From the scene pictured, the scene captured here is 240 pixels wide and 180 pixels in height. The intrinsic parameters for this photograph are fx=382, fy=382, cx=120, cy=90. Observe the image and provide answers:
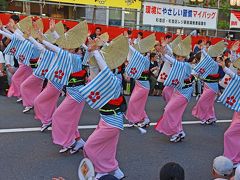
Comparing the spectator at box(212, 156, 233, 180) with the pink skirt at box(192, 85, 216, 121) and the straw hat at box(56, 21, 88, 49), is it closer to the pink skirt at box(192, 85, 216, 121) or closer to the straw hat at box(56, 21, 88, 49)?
the straw hat at box(56, 21, 88, 49)

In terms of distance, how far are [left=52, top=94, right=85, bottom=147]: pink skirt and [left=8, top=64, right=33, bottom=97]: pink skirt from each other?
3.11 m

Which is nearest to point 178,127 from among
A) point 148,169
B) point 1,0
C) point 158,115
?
point 148,169

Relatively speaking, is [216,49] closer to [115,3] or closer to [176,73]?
[176,73]


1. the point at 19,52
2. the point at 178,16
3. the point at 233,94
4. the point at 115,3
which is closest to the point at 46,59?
the point at 19,52

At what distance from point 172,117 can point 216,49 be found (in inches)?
68.3

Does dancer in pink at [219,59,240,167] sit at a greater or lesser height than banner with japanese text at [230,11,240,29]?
lesser

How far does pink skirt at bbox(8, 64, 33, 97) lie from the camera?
8359mm

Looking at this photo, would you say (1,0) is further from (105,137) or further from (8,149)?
(105,137)

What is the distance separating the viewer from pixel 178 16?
1336 centimetres

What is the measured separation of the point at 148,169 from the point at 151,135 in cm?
191

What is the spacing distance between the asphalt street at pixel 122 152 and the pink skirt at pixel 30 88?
288mm

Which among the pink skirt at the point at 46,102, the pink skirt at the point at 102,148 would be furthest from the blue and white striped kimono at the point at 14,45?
the pink skirt at the point at 102,148

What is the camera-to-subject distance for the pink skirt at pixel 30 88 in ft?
25.8

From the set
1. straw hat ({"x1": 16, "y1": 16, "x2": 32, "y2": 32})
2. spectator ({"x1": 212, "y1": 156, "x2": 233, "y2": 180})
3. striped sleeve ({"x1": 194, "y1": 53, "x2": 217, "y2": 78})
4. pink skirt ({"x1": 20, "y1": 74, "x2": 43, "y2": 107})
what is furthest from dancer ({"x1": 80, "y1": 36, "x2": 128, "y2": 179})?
pink skirt ({"x1": 20, "y1": 74, "x2": 43, "y2": 107})
